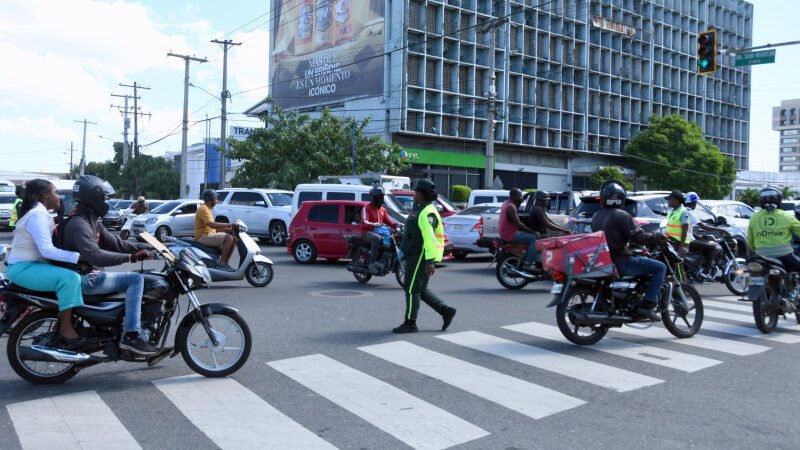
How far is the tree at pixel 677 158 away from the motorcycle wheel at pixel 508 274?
5411 centimetres

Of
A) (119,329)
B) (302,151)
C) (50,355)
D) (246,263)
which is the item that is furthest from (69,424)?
(302,151)

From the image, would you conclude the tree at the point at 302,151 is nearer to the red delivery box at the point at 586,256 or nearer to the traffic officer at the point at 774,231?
the traffic officer at the point at 774,231

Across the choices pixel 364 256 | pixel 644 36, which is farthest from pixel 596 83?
pixel 364 256

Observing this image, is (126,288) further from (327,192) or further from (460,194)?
(460,194)

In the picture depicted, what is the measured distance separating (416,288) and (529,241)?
519 cm

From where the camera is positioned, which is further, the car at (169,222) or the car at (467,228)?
the car at (169,222)

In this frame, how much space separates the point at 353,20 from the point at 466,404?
5197 centimetres

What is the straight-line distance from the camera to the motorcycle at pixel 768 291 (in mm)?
8859

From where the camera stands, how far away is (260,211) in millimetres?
25078

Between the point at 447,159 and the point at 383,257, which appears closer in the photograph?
the point at 383,257

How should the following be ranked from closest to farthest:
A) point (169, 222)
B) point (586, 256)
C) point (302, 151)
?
point (586, 256) < point (169, 222) < point (302, 151)

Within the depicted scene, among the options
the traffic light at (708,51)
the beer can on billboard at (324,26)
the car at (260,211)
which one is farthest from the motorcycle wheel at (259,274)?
the beer can on billboard at (324,26)

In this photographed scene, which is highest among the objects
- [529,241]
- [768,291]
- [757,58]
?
[757,58]

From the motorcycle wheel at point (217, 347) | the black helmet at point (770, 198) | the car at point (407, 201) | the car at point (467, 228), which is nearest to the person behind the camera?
the motorcycle wheel at point (217, 347)
